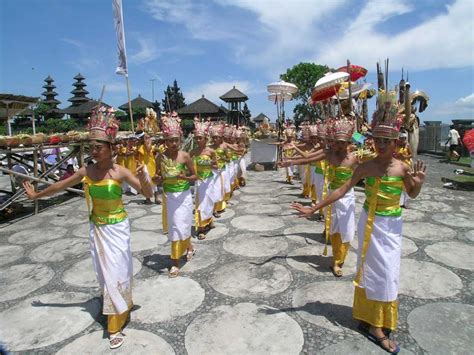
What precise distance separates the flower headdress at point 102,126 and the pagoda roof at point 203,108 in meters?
28.6

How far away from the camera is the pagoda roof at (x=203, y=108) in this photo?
3164cm

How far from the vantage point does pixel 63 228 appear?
24.1ft

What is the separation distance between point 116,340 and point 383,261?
272 centimetres

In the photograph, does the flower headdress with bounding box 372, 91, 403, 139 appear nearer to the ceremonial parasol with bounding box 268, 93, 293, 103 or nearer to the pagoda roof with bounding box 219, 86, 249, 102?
the ceremonial parasol with bounding box 268, 93, 293, 103

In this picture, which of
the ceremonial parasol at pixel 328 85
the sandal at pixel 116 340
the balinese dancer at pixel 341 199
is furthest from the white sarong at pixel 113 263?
the ceremonial parasol at pixel 328 85

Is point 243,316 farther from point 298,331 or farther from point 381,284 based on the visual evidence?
point 381,284

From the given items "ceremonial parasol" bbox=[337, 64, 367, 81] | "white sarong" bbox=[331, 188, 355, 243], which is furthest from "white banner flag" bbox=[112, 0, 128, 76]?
"ceremonial parasol" bbox=[337, 64, 367, 81]

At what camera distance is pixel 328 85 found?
348 inches

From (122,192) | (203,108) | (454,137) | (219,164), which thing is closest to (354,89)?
(219,164)

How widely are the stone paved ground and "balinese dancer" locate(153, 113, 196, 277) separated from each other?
482 mm

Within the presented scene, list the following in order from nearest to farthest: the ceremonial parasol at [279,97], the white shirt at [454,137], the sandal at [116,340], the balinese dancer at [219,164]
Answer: the sandal at [116,340]
the balinese dancer at [219,164]
the ceremonial parasol at [279,97]
the white shirt at [454,137]

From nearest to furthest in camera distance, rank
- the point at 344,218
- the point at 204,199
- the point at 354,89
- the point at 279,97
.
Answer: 1. the point at 344,218
2. the point at 204,199
3. the point at 354,89
4. the point at 279,97

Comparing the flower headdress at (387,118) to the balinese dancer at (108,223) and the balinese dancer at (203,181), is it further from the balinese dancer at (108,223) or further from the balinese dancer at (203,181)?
the balinese dancer at (203,181)

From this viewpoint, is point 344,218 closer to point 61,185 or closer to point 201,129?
point 201,129
